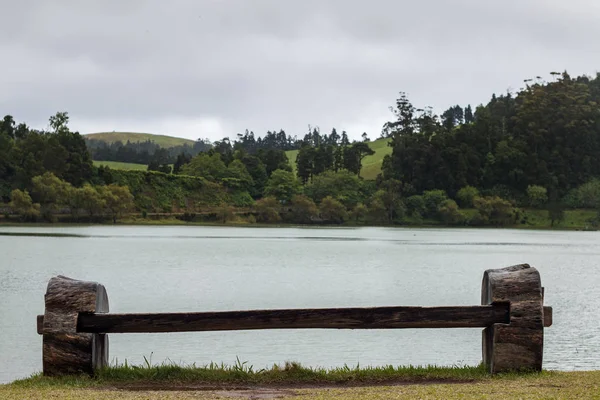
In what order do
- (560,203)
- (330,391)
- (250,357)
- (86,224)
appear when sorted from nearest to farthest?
1. (330,391)
2. (250,357)
3. (86,224)
4. (560,203)

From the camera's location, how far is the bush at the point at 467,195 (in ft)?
596

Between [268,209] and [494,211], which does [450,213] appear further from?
[268,209]

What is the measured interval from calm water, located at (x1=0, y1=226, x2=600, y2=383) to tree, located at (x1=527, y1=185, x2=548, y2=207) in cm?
9462

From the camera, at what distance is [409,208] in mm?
181500

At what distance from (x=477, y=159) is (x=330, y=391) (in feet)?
598

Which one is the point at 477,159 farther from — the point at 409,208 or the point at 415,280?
the point at 415,280

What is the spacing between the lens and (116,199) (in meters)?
156

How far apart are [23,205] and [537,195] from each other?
10620 cm

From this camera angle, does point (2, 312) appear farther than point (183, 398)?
Yes

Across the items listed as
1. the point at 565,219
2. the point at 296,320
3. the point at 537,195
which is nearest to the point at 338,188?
the point at 537,195

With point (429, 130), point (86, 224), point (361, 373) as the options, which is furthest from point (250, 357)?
point (429, 130)

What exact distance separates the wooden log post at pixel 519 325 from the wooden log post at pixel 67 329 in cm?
631

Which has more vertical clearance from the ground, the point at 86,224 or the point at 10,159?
the point at 10,159

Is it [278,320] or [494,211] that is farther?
[494,211]
